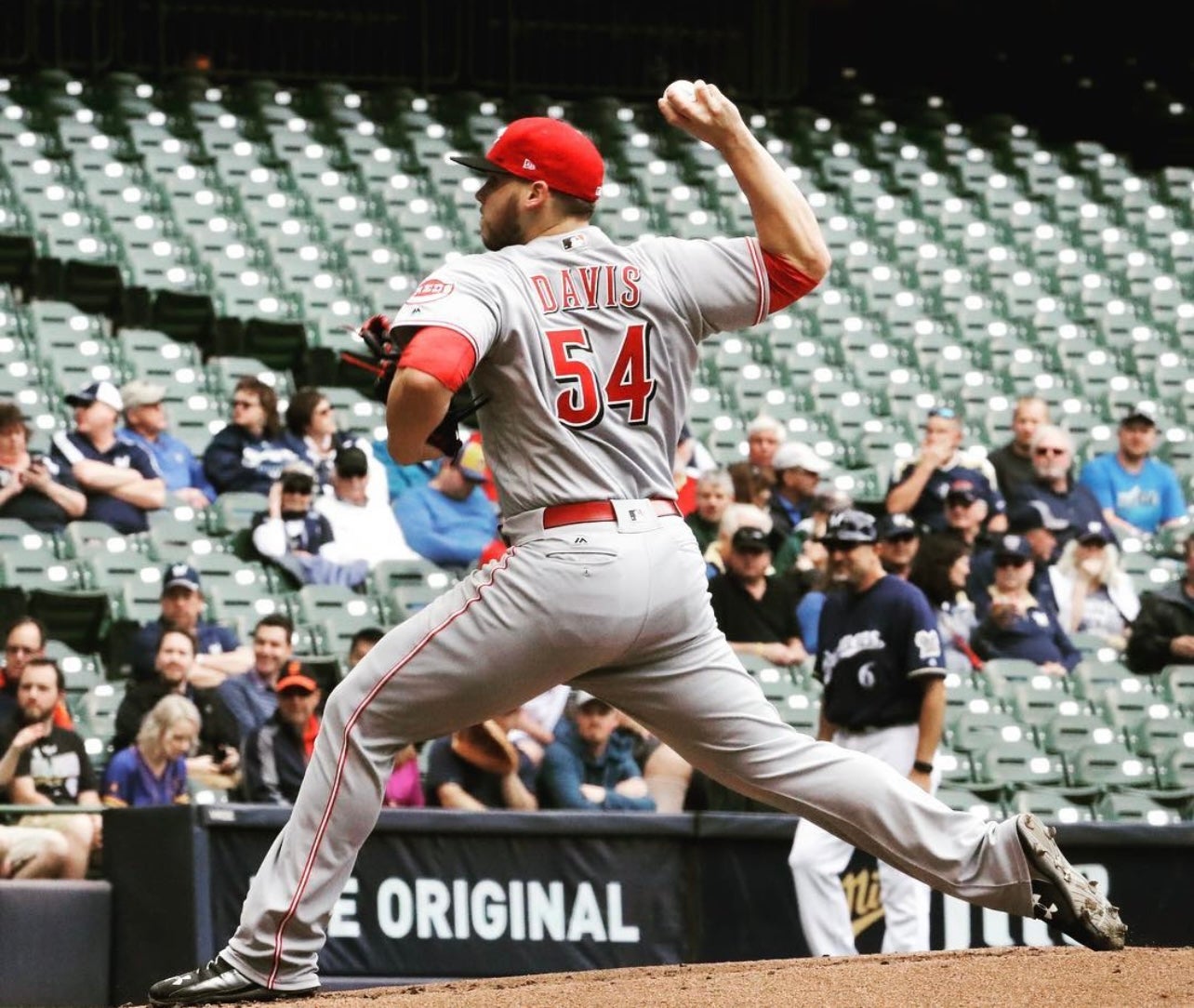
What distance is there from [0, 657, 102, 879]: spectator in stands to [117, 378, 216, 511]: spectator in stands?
2200 millimetres

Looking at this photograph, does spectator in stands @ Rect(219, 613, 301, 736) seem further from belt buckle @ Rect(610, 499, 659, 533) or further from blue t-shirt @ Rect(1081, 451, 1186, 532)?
blue t-shirt @ Rect(1081, 451, 1186, 532)

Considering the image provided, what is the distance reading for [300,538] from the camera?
914 cm

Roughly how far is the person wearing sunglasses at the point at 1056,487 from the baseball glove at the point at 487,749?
12.3 feet

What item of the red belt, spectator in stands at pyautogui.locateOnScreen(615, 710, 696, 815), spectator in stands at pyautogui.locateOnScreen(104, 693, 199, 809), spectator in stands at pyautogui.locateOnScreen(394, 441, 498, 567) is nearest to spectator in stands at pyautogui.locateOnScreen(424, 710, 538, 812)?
spectator in stands at pyautogui.locateOnScreen(615, 710, 696, 815)

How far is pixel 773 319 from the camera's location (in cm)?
1255

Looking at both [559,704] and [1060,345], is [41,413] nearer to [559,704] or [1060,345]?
[559,704]

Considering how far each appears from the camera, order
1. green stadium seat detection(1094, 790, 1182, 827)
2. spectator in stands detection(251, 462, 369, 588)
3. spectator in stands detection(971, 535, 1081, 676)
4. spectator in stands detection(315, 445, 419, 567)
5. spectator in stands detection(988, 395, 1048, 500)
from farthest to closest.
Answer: spectator in stands detection(988, 395, 1048, 500)
spectator in stands detection(971, 535, 1081, 676)
spectator in stands detection(315, 445, 419, 567)
spectator in stands detection(251, 462, 369, 588)
green stadium seat detection(1094, 790, 1182, 827)

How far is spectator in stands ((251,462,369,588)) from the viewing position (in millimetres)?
9016

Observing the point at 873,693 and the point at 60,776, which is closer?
the point at 873,693

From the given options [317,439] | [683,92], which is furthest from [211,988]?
[317,439]

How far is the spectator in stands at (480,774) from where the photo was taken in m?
7.39

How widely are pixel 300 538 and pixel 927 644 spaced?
11.4ft

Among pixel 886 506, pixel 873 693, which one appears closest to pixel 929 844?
pixel 873 693

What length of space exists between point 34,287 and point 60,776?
16.7ft
